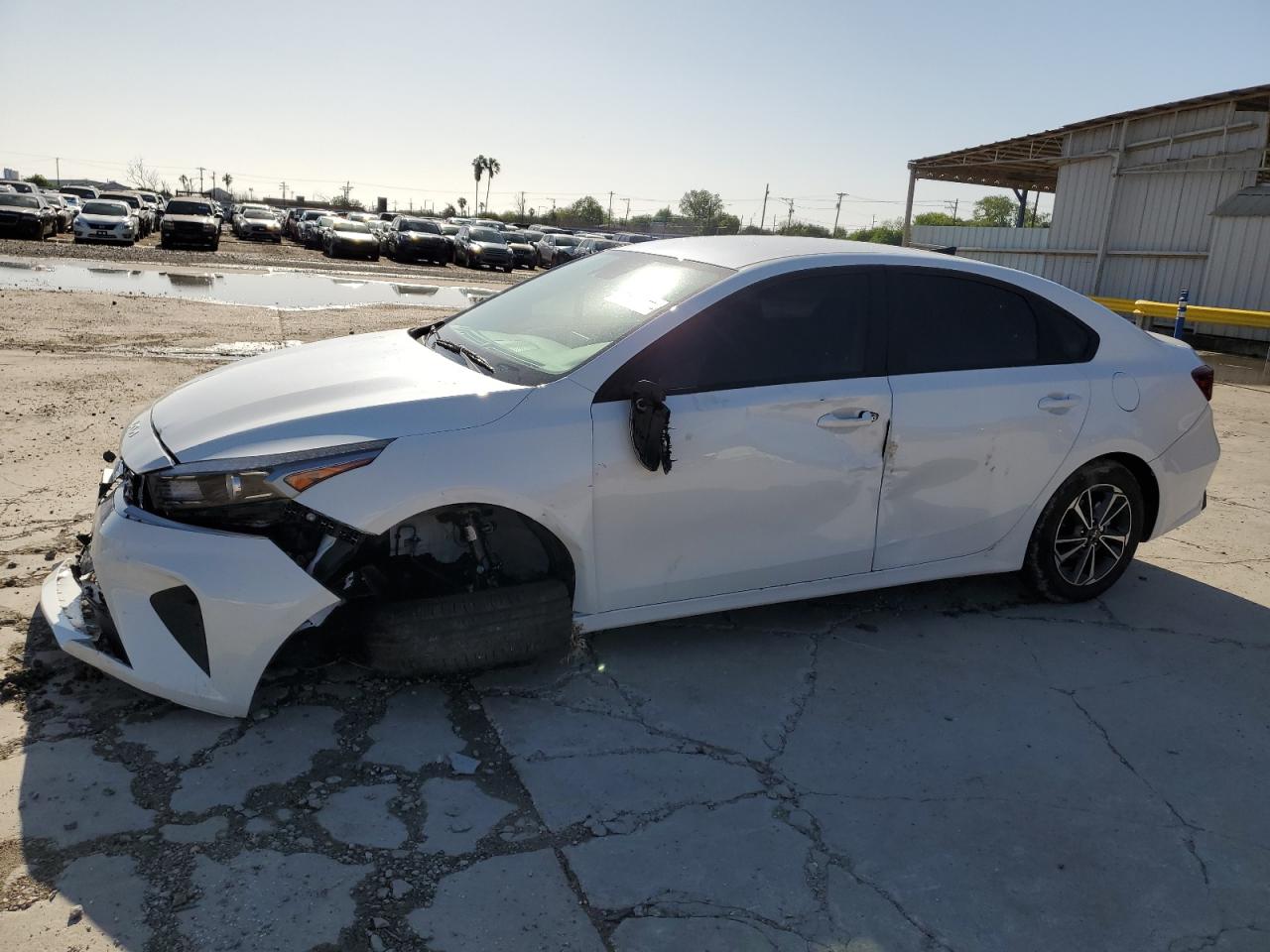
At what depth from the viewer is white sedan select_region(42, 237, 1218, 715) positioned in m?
3.08

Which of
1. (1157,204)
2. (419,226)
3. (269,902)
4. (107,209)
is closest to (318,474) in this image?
(269,902)

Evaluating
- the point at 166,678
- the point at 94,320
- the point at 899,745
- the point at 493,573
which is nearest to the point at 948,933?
the point at 899,745

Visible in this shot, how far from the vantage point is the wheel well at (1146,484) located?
4602 mm

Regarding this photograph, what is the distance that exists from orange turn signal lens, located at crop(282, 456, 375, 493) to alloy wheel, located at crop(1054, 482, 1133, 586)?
10.7ft

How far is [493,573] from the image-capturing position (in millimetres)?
3576

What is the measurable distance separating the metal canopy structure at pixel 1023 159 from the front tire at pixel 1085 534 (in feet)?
56.3

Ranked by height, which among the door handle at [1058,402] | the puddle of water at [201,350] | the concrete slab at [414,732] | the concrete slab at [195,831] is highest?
the door handle at [1058,402]

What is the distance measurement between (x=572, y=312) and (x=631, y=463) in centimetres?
92

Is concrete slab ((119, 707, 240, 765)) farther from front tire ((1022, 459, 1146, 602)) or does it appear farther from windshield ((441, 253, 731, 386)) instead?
front tire ((1022, 459, 1146, 602))

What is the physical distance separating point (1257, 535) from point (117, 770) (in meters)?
6.35

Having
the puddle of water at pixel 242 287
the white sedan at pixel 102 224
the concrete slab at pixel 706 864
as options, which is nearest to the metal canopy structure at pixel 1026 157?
the puddle of water at pixel 242 287

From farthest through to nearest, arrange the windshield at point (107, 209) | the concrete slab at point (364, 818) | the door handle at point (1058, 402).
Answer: the windshield at point (107, 209) < the door handle at point (1058, 402) < the concrete slab at point (364, 818)

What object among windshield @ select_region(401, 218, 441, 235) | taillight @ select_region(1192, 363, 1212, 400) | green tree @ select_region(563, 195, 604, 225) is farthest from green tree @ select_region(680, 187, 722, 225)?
taillight @ select_region(1192, 363, 1212, 400)

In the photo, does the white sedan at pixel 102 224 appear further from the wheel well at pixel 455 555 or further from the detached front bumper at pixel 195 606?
the wheel well at pixel 455 555
